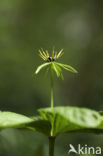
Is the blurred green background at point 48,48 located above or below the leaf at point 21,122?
above

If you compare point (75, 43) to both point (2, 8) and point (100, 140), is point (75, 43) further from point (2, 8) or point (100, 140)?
point (100, 140)

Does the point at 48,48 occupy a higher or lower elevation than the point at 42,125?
higher

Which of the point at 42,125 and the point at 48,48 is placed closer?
the point at 42,125

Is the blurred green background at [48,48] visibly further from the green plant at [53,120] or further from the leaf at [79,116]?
the leaf at [79,116]

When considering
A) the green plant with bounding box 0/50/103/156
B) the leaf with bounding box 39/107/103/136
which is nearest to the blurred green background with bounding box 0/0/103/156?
the green plant with bounding box 0/50/103/156

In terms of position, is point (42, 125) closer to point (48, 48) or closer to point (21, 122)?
point (21, 122)

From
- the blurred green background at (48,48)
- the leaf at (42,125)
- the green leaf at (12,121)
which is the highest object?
the blurred green background at (48,48)

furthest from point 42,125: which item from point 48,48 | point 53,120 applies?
point 48,48

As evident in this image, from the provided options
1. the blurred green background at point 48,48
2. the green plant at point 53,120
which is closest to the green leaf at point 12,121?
the green plant at point 53,120
